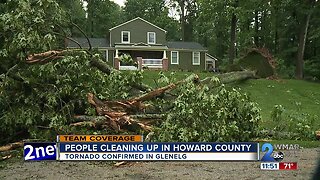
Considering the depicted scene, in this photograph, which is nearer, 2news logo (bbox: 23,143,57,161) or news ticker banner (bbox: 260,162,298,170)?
news ticker banner (bbox: 260,162,298,170)

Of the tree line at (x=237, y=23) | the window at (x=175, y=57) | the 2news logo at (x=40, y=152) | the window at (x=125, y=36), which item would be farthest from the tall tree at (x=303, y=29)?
the 2news logo at (x=40, y=152)

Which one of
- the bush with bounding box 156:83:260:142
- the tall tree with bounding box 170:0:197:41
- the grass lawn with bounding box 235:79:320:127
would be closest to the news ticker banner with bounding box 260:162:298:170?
the bush with bounding box 156:83:260:142

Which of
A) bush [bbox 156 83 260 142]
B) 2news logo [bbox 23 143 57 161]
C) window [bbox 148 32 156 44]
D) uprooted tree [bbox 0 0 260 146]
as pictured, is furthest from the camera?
window [bbox 148 32 156 44]

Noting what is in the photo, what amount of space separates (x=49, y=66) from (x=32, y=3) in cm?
142

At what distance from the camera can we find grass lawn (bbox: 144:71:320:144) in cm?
1481

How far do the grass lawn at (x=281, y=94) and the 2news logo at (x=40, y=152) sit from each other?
7874 millimetres

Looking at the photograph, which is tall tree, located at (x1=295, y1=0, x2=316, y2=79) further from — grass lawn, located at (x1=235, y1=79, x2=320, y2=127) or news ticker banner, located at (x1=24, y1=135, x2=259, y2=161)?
news ticker banner, located at (x1=24, y1=135, x2=259, y2=161)

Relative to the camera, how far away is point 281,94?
17453 millimetres

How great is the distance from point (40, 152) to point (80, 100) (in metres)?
2.45

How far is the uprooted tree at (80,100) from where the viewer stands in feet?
23.5

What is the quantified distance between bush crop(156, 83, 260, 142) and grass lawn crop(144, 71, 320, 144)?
16.7 feet

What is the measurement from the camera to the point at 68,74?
8.02 meters

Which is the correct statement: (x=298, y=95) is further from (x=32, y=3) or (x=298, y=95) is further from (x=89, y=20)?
(x=89, y=20)

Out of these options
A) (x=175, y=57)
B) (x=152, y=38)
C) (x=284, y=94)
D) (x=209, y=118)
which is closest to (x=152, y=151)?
(x=209, y=118)
